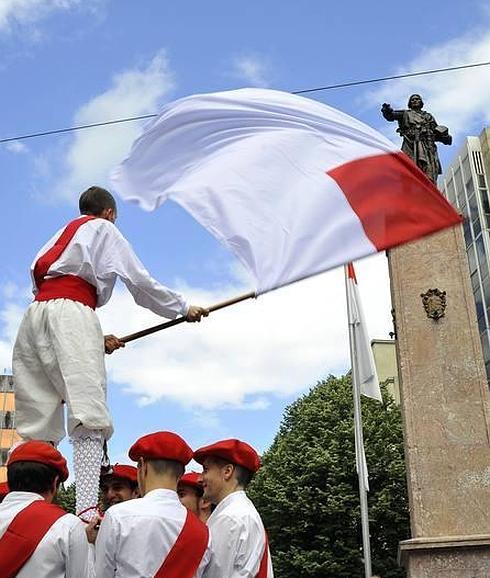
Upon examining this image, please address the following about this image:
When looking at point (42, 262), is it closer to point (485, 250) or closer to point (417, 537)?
point (417, 537)

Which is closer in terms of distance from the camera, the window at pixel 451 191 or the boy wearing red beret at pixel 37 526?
the boy wearing red beret at pixel 37 526

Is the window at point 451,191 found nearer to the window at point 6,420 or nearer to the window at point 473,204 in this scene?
the window at point 473,204

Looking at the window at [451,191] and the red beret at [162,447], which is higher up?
the window at [451,191]

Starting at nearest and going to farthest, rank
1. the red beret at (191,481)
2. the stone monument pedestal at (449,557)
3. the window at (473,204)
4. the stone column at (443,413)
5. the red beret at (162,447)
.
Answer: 1. the red beret at (162,447)
2. the red beret at (191,481)
3. the stone monument pedestal at (449,557)
4. the stone column at (443,413)
5. the window at (473,204)

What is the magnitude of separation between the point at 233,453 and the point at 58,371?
3.30 ft

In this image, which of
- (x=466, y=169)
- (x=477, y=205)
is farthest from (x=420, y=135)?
(x=466, y=169)

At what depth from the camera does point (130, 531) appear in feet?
10.9

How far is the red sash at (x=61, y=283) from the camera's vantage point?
4.46m

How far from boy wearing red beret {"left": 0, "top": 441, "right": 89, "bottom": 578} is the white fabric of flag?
11.8 metres

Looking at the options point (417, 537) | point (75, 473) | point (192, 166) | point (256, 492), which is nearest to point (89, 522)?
point (75, 473)

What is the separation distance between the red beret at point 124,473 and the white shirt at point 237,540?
0.60m

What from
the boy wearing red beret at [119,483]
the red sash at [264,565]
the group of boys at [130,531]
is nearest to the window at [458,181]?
the boy wearing red beret at [119,483]

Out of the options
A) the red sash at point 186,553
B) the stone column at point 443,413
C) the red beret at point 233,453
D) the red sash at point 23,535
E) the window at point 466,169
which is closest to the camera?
the red sash at point 23,535

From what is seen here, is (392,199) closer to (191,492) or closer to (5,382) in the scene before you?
(191,492)
